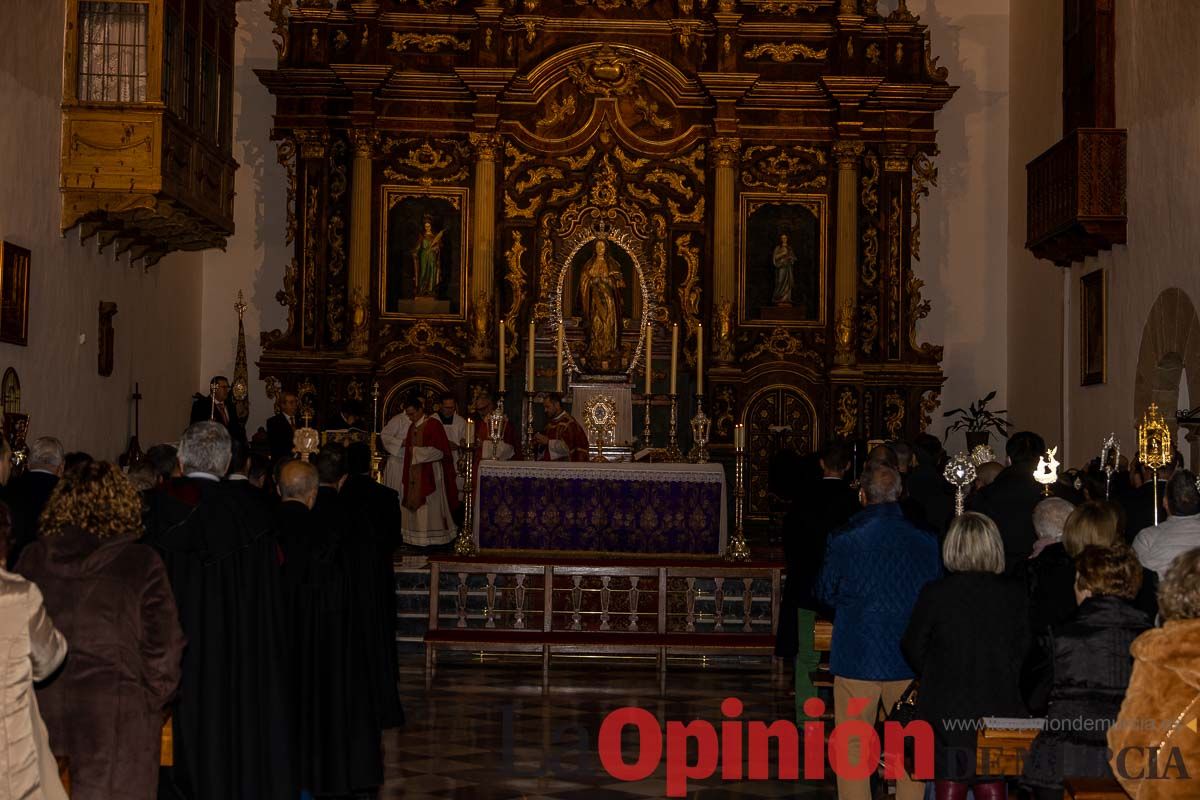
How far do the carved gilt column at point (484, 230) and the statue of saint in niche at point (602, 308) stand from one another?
1210mm

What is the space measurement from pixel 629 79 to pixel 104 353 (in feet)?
24.8

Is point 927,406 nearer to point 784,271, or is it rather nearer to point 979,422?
point 979,422

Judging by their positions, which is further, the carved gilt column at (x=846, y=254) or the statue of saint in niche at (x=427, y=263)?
the statue of saint in niche at (x=427, y=263)

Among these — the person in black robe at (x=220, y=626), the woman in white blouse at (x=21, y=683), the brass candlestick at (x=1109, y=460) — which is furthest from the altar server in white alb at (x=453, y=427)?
the woman in white blouse at (x=21, y=683)

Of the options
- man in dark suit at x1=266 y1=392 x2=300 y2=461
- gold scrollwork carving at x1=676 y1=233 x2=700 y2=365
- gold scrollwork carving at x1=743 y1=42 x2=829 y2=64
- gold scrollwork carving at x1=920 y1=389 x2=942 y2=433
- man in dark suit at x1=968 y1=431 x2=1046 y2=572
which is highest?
gold scrollwork carving at x1=743 y1=42 x2=829 y2=64

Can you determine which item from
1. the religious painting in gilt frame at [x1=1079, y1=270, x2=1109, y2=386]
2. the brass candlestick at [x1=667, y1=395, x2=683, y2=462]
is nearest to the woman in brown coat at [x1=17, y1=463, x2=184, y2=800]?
the brass candlestick at [x1=667, y1=395, x2=683, y2=462]

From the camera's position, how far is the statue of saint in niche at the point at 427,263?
20609 mm

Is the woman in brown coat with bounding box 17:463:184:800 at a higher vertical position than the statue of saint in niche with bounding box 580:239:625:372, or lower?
lower

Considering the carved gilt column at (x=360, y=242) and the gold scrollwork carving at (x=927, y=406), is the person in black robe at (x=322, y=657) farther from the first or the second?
the gold scrollwork carving at (x=927, y=406)

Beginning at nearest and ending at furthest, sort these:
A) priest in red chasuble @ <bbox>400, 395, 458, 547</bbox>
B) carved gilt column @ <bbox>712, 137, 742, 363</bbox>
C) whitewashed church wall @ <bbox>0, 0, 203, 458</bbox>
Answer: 1. whitewashed church wall @ <bbox>0, 0, 203, 458</bbox>
2. priest in red chasuble @ <bbox>400, 395, 458, 547</bbox>
3. carved gilt column @ <bbox>712, 137, 742, 363</bbox>

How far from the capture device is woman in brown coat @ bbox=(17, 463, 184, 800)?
18.7 ft

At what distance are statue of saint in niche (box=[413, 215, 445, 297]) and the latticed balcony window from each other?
18.6 feet

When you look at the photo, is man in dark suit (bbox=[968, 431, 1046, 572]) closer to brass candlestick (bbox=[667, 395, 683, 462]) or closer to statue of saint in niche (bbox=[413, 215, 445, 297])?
brass candlestick (bbox=[667, 395, 683, 462])

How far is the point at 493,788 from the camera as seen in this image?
30.2 ft
